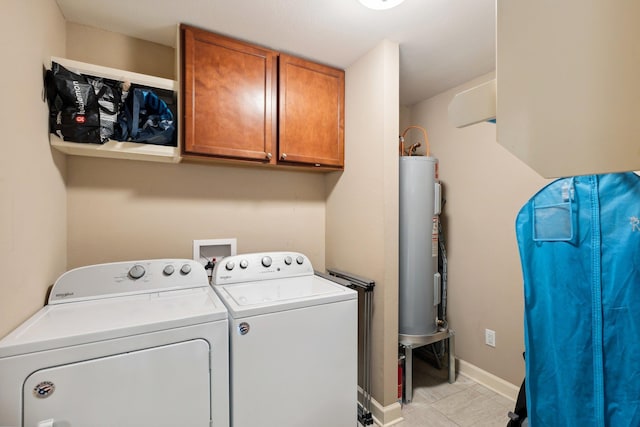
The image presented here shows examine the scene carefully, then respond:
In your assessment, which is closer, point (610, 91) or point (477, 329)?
point (610, 91)

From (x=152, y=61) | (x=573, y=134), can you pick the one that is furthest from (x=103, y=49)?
(x=573, y=134)

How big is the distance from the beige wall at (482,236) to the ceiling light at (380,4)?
3.83ft

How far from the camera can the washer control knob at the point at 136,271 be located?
61.5 inches

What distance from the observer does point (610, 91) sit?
0.26 metres

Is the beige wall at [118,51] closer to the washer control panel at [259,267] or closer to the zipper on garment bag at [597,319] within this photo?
the washer control panel at [259,267]

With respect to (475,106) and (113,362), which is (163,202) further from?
(475,106)

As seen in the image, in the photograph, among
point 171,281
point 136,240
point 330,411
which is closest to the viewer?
point 330,411

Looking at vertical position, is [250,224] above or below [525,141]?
below

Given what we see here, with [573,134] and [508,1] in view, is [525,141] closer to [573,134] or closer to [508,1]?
[573,134]

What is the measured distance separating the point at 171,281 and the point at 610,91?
6.01ft

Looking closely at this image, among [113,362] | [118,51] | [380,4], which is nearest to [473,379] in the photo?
[113,362]

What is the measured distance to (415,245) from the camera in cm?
213

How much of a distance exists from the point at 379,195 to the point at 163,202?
140 centimetres

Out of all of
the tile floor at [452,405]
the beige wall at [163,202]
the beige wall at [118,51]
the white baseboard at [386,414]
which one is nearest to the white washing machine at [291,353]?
the white baseboard at [386,414]
